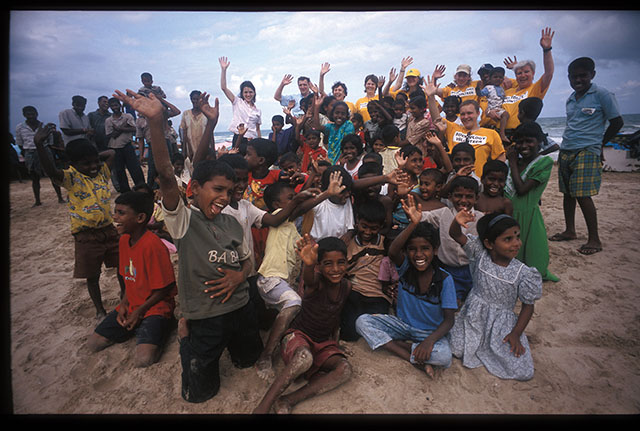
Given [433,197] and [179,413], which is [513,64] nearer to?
[433,197]

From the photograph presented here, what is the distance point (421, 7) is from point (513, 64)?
16.1ft

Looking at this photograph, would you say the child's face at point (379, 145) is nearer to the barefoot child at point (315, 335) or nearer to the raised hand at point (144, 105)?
the barefoot child at point (315, 335)

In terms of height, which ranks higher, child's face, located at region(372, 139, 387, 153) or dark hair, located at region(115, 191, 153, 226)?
child's face, located at region(372, 139, 387, 153)

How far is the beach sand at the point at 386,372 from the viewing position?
1974 mm

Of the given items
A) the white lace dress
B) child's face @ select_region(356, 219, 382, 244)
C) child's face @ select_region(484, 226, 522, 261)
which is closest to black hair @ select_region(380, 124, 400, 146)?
child's face @ select_region(356, 219, 382, 244)

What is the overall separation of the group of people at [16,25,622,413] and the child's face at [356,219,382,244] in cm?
1

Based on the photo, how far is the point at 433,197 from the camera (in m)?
3.19

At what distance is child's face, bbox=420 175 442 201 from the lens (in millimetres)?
3090

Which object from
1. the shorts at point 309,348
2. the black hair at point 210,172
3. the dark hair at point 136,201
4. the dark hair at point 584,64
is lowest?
the shorts at point 309,348

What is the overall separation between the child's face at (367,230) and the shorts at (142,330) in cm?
192

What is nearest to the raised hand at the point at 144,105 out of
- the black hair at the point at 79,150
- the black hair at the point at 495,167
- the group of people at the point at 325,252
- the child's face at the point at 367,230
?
the group of people at the point at 325,252

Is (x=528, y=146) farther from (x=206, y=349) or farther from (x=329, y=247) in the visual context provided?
(x=206, y=349)

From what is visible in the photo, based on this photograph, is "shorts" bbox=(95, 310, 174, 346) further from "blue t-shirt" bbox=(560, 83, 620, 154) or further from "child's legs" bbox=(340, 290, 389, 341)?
"blue t-shirt" bbox=(560, 83, 620, 154)

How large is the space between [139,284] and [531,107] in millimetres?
4979
